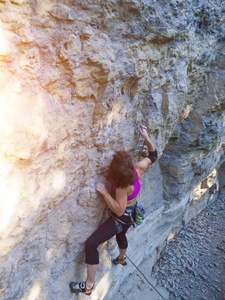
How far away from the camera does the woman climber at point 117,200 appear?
197 cm

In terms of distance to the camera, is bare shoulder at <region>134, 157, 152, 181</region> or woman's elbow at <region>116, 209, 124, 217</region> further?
bare shoulder at <region>134, 157, 152, 181</region>

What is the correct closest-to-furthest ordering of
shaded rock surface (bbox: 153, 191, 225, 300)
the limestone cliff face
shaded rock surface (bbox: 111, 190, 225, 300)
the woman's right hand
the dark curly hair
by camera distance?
the limestone cliff face, the dark curly hair, the woman's right hand, shaded rock surface (bbox: 111, 190, 225, 300), shaded rock surface (bbox: 153, 191, 225, 300)

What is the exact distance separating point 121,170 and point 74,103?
68 cm

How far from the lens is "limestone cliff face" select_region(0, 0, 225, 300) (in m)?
1.24

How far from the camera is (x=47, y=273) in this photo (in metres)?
1.81

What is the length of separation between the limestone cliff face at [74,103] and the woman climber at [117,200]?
0.25 feet

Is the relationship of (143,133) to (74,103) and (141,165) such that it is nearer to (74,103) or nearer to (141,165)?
(141,165)

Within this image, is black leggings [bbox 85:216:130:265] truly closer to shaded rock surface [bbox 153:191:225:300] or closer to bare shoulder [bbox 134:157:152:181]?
bare shoulder [bbox 134:157:152:181]

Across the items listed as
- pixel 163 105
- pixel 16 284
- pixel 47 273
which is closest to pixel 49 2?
pixel 163 105

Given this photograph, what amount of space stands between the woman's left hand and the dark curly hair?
0.09 metres

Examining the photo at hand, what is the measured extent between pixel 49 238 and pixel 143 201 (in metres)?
1.83

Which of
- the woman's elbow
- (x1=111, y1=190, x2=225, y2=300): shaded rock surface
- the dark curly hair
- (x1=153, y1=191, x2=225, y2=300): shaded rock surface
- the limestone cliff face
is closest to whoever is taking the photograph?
the limestone cliff face

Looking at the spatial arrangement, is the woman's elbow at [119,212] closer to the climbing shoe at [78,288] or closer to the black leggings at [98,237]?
the black leggings at [98,237]

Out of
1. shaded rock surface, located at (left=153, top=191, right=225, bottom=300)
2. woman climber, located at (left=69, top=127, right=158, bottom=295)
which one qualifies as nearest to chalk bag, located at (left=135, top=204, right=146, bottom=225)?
woman climber, located at (left=69, top=127, right=158, bottom=295)
